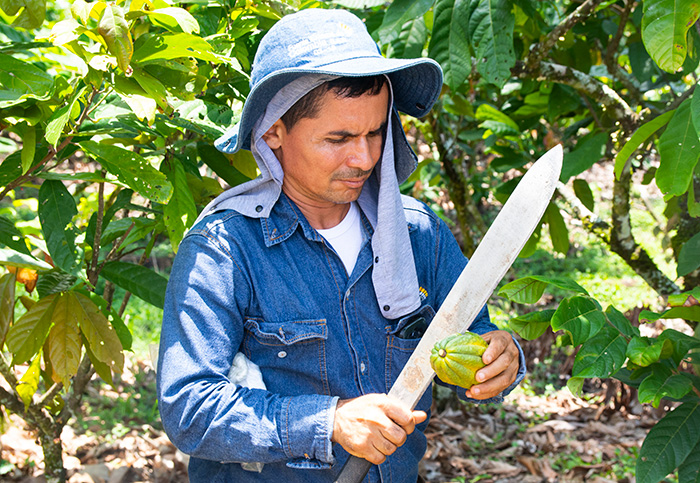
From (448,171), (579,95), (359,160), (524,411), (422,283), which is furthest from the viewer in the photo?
(524,411)

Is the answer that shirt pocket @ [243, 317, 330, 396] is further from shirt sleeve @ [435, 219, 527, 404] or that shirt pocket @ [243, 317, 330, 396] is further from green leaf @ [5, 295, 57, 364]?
green leaf @ [5, 295, 57, 364]

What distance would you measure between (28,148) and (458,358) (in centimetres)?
108

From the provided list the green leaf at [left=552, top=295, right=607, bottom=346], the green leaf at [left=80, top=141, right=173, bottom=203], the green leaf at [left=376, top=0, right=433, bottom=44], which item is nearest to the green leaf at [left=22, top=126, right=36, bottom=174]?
the green leaf at [left=80, top=141, right=173, bottom=203]

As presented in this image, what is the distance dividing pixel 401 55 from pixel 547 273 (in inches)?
149

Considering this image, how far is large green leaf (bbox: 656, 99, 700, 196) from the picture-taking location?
1523 mm

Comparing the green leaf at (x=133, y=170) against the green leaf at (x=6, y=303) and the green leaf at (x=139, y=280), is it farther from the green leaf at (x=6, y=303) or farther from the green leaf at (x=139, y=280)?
the green leaf at (x=6, y=303)

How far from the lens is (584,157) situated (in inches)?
92.7

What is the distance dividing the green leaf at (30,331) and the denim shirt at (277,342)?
0.58m

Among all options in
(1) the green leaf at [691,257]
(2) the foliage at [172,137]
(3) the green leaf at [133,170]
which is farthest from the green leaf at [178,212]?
(1) the green leaf at [691,257]

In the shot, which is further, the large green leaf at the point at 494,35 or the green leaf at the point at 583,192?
the green leaf at the point at 583,192

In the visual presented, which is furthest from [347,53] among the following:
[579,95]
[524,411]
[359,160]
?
[524,411]

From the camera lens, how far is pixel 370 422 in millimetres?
1224

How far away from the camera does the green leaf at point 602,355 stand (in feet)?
4.41

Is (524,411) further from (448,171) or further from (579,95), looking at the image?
(579,95)
